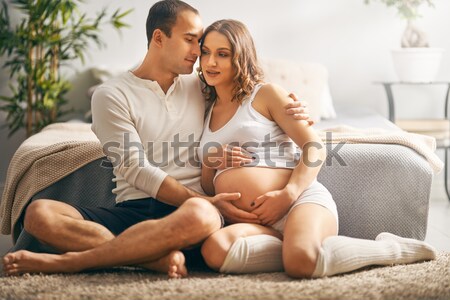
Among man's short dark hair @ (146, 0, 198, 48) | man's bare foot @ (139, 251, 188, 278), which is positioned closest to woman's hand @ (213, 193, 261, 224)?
man's bare foot @ (139, 251, 188, 278)

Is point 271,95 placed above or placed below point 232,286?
above

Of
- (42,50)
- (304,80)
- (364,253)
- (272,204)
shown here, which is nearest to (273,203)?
(272,204)

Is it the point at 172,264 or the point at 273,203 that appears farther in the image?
the point at 273,203

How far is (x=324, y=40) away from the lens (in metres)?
4.91

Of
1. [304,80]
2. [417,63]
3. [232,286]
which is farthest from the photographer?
[417,63]

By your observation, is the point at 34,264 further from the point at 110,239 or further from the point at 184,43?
the point at 184,43

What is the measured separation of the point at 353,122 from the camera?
4090mm

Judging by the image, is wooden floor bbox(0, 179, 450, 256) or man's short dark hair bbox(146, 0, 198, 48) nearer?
man's short dark hair bbox(146, 0, 198, 48)

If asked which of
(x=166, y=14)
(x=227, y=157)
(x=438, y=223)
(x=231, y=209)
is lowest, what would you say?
(x=438, y=223)

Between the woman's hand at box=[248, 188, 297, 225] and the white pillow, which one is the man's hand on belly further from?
the white pillow

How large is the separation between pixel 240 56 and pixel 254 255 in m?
0.67

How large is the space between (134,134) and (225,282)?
23.6 inches

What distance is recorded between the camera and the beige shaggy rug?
6.81 feet

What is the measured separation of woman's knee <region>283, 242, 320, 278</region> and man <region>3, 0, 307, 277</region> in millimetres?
225
